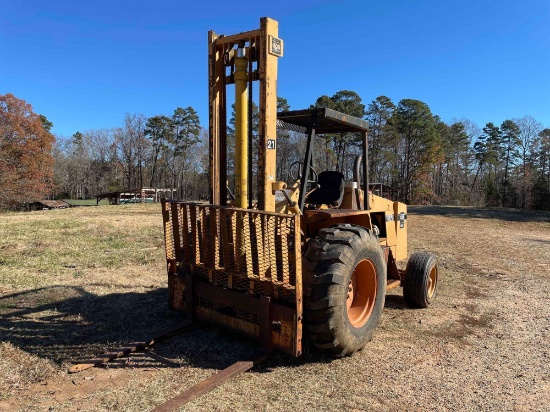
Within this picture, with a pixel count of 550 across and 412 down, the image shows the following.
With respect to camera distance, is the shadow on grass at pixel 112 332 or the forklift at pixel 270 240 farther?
the shadow on grass at pixel 112 332

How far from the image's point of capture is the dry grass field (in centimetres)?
340

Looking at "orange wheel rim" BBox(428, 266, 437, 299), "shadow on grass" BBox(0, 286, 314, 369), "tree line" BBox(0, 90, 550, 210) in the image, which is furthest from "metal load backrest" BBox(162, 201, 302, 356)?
"tree line" BBox(0, 90, 550, 210)

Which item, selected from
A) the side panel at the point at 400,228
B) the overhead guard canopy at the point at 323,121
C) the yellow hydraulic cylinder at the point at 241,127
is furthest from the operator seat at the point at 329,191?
the side panel at the point at 400,228

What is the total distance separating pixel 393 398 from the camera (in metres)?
3.49

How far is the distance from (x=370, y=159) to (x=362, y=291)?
154 ft

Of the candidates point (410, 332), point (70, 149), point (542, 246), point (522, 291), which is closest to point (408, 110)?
point (542, 246)

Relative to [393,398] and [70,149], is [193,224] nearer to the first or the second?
[393,398]

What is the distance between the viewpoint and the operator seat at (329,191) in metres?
5.23

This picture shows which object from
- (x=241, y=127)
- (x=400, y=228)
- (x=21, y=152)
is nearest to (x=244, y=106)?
(x=241, y=127)

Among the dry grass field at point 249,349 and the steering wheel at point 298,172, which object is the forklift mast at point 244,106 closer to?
the steering wheel at point 298,172

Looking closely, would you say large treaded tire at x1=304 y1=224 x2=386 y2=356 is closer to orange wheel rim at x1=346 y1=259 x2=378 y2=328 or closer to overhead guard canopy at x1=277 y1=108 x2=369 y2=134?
orange wheel rim at x1=346 y1=259 x2=378 y2=328

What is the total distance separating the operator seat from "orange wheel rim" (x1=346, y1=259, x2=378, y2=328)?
3.19 ft

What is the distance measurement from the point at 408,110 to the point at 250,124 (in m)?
45.9

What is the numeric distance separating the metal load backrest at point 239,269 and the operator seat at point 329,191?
148 cm
